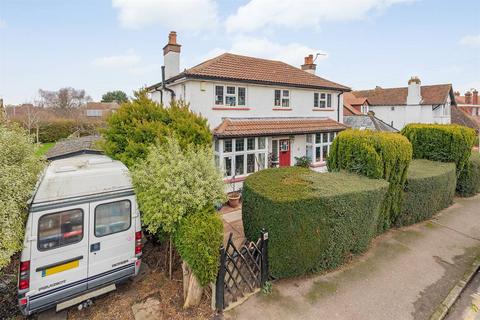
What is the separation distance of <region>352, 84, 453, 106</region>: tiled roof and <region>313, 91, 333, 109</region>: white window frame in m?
20.6

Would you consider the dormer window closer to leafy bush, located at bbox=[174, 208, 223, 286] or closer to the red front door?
the red front door

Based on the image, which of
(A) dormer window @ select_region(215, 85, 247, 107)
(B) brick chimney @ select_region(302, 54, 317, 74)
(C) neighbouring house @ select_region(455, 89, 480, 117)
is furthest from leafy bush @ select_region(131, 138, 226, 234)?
(C) neighbouring house @ select_region(455, 89, 480, 117)

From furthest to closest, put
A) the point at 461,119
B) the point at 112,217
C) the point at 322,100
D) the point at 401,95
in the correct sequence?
the point at 461,119 < the point at 401,95 < the point at 322,100 < the point at 112,217

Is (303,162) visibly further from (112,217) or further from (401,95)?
(401,95)

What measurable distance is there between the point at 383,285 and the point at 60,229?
6769mm

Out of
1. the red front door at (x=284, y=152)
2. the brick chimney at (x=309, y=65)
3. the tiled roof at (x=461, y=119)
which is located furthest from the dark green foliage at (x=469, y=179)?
the tiled roof at (x=461, y=119)

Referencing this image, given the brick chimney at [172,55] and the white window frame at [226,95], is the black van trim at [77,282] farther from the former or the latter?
the brick chimney at [172,55]

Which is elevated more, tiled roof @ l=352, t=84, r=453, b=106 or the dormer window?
tiled roof @ l=352, t=84, r=453, b=106

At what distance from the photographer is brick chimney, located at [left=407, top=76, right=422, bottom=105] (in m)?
29.9

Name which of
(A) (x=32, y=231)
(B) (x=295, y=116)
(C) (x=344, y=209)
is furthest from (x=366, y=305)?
(B) (x=295, y=116)

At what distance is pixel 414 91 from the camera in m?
30.1

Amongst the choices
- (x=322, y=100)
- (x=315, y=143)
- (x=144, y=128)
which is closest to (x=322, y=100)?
(x=322, y=100)

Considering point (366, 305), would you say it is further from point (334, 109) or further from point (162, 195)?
point (334, 109)

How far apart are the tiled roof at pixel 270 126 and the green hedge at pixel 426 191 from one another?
17.5 ft
